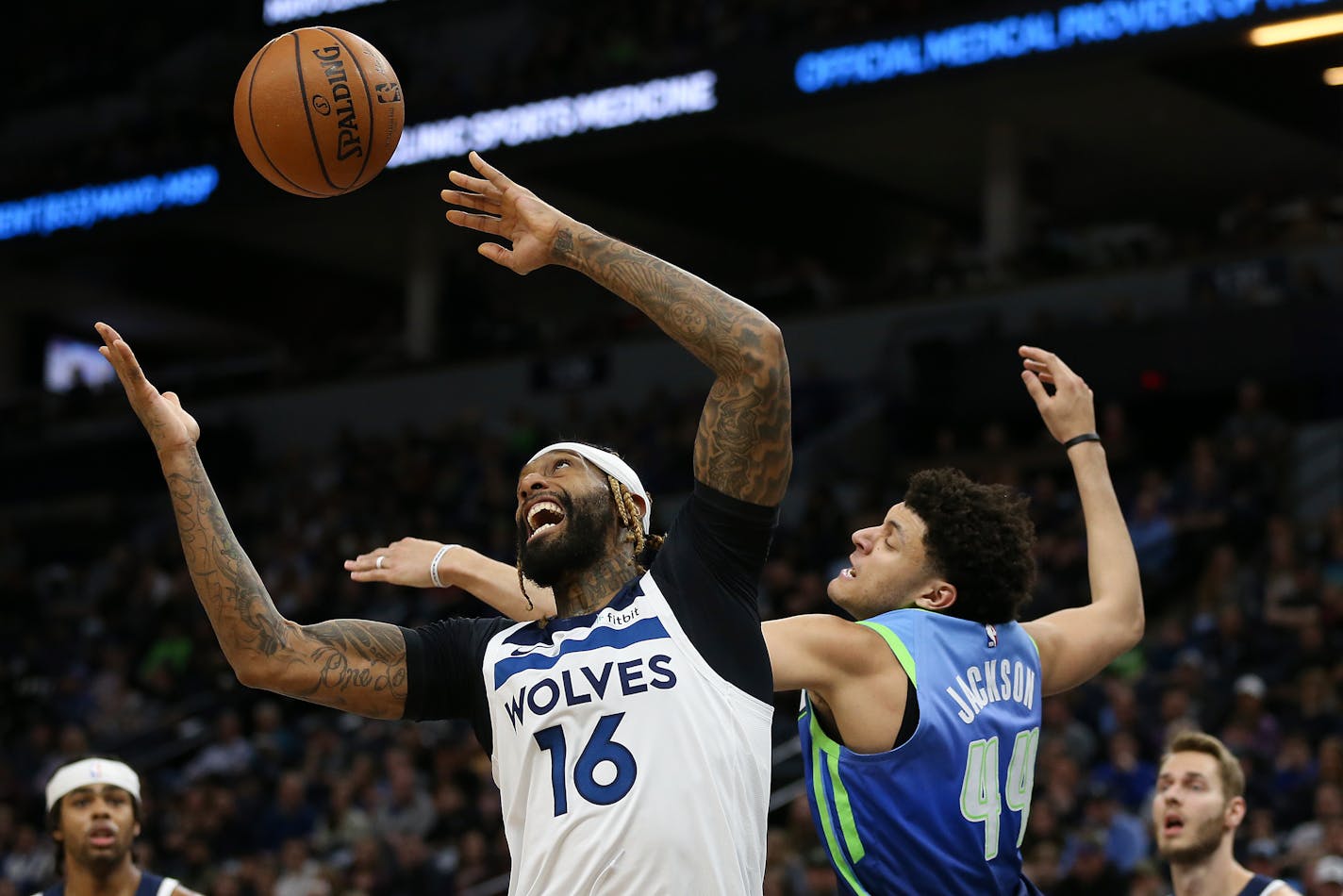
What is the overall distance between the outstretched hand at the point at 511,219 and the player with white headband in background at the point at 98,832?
3326mm

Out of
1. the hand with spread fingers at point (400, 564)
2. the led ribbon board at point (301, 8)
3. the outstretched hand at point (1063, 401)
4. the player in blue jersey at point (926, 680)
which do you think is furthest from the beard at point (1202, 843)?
the led ribbon board at point (301, 8)

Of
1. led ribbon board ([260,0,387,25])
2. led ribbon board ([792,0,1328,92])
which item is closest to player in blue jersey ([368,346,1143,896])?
led ribbon board ([792,0,1328,92])

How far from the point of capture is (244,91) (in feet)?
18.6

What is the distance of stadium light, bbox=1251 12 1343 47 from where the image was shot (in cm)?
1529

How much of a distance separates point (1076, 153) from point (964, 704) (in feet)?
59.3

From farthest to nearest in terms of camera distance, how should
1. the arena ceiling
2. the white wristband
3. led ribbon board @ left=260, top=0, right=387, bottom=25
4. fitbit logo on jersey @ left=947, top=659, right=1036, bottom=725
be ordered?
led ribbon board @ left=260, top=0, right=387, bottom=25
the arena ceiling
the white wristband
fitbit logo on jersey @ left=947, top=659, right=1036, bottom=725


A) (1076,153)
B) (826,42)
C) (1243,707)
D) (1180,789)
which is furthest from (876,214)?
(1180,789)

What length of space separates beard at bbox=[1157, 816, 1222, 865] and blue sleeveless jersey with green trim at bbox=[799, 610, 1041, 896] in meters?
1.72

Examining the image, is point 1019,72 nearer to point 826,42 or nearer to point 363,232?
point 826,42

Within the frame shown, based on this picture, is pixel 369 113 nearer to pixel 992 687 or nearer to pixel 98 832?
pixel 992 687

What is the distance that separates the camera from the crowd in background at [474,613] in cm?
1094

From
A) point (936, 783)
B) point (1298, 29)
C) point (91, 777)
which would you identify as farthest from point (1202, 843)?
point (1298, 29)

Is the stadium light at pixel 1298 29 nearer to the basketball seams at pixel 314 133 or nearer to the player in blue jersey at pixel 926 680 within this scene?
the basketball seams at pixel 314 133

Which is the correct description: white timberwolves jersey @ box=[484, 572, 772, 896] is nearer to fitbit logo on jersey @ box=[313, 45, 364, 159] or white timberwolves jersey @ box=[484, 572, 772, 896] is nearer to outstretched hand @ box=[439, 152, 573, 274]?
outstretched hand @ box=[439, 152, 573, 274]
